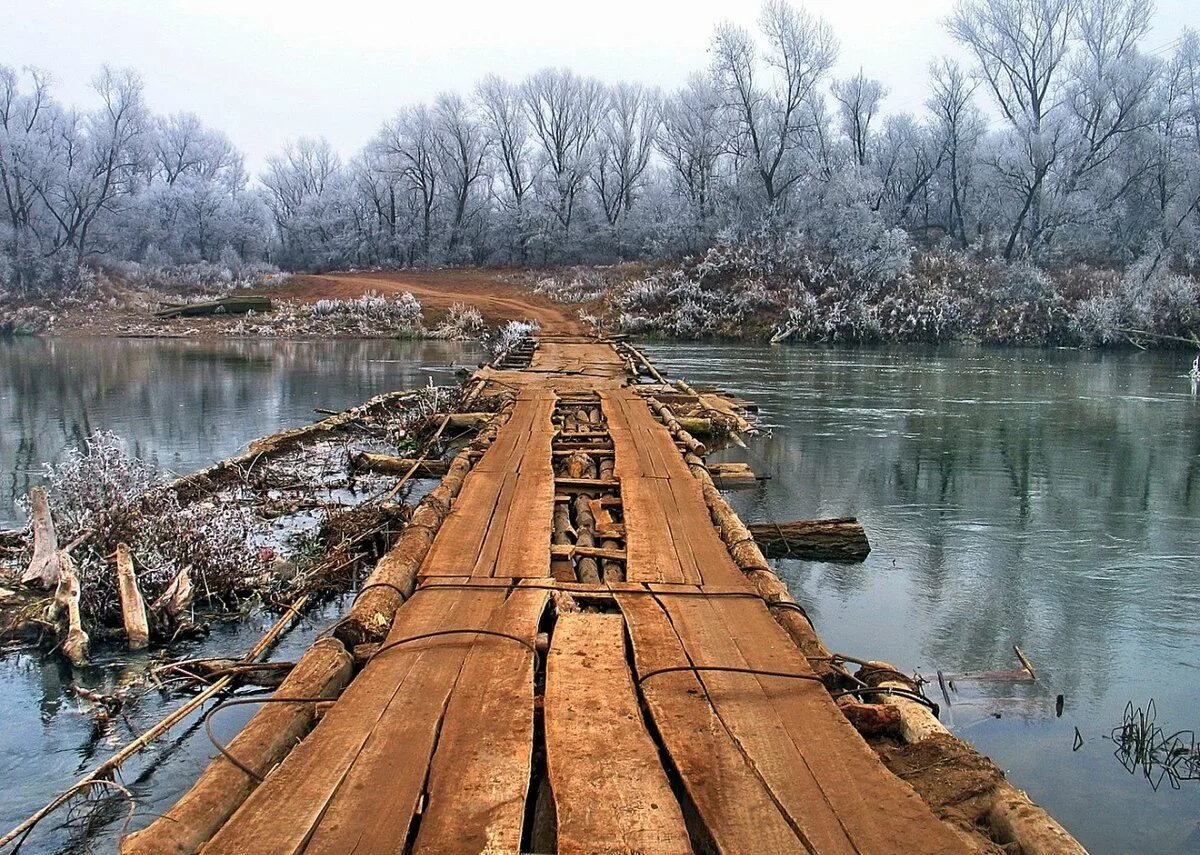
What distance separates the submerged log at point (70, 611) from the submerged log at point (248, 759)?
7.91 ft

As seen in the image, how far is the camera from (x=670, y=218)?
51594mm

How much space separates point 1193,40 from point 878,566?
4813 cm

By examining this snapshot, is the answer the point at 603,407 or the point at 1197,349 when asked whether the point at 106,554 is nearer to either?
the point at 603,407

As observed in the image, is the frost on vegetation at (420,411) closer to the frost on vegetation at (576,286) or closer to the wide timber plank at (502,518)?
the wide timber plank at (502,518)

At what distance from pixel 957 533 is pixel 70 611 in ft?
25.9

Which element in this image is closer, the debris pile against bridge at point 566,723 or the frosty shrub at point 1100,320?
the debris pile against bridge at point 566,723

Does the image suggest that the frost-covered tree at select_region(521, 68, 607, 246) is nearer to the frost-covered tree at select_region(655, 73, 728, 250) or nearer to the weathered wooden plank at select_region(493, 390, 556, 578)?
the frost-covered tree at select_region(655, 73, 728, 250)

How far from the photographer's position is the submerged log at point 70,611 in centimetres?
577

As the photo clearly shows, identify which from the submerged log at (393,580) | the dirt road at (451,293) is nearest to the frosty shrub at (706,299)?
the dirt road at (451,293)

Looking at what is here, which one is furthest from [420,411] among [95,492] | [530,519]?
[530,519]

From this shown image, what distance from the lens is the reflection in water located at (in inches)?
203

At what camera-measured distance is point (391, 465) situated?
11.2 metres

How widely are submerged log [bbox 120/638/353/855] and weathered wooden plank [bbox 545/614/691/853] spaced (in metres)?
0.99

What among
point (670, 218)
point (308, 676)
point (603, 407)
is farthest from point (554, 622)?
point (670, 218)
